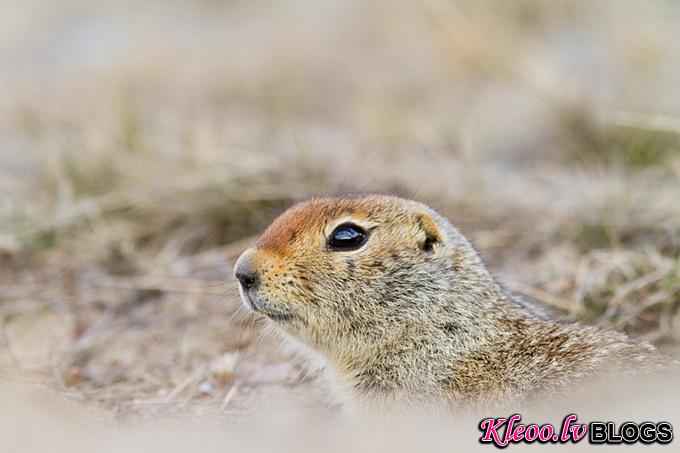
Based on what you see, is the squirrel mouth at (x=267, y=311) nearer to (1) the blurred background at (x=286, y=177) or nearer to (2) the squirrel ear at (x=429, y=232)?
(1) the blurred background at (x=286, y=177)

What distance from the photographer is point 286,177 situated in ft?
22.6

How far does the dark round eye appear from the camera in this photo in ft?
13.9

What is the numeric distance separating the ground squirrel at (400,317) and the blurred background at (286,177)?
0.68m

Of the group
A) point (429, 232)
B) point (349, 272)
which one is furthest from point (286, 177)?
point (349, 272)

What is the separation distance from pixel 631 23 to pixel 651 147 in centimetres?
388

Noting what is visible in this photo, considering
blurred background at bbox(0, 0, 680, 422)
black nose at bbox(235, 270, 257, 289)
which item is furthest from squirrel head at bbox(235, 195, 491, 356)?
blurred background at bbox(0, 0, 680, 422)

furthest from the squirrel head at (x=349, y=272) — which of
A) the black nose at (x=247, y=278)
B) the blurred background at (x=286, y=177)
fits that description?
the blurred background at (x=286, y=177)

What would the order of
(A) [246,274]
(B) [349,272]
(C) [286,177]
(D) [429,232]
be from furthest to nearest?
(C) [286,177], (D) [429,232], (B) [349,272], (A) [246,274]

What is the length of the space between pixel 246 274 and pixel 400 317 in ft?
2.32

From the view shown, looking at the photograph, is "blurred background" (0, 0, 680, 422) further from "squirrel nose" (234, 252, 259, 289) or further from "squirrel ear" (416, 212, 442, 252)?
"squirrel ear" (416, 212, 442, 252)

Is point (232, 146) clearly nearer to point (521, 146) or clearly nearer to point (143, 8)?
point (521, 146)

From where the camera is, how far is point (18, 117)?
9.02m

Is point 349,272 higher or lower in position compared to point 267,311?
higher

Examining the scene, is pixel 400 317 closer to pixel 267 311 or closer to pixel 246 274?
pixel 267 311
